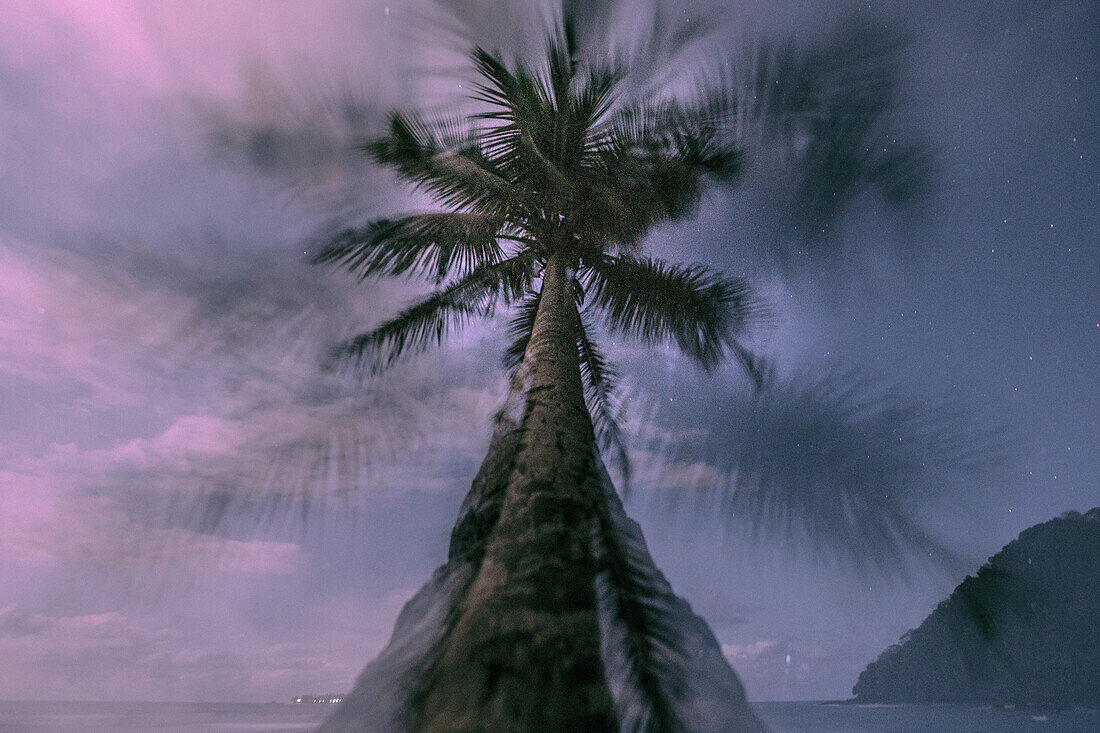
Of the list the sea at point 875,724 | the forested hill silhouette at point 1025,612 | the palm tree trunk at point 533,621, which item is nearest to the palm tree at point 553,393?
the palm tree trunk at point 533,621

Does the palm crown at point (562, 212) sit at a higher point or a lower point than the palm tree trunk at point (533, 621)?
higher

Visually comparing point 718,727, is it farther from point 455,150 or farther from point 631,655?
point 455,150

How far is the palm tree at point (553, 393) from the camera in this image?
1.69 metres

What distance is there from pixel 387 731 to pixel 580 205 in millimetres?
5379

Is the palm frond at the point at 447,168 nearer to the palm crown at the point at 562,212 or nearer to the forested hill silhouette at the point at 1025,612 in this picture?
the palm crown at the point at 562,212

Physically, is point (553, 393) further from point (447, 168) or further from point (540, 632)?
point (447, 168)

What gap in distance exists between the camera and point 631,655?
5.97ft

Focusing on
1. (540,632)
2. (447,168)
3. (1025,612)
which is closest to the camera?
(540,632)

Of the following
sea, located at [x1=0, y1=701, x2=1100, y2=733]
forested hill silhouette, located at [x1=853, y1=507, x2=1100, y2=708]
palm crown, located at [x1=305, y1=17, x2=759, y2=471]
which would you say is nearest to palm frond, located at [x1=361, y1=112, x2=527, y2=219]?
palm crown, located at [x1=305, y1=17, x2=759, y2=471]

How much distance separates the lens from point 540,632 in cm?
173

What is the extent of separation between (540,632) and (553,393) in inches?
68.7

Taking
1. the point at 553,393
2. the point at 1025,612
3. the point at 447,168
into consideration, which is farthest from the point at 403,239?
the point at 1025,612

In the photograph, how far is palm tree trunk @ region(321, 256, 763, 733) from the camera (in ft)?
5.19

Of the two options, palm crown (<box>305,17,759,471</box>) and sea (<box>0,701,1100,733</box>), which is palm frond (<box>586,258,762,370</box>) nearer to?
palm crown (<box>305,17,759,471</box>)
